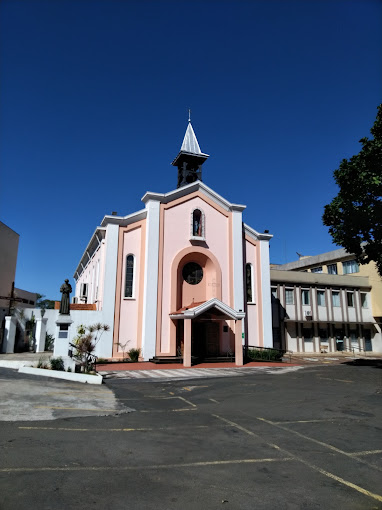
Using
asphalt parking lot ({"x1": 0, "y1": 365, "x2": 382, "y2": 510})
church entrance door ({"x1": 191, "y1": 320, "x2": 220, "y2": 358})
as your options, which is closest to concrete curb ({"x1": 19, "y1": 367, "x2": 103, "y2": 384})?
asphalt parking lot ({"x1": 0, "y1": 365, "x2": 382, "y2": 510})

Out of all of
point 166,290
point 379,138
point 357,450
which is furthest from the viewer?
point 166,290

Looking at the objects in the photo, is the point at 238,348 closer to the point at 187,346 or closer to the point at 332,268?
the point at 187,346

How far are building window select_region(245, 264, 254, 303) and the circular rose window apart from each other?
3.45m

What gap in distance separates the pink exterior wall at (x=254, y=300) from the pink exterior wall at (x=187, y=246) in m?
2.01

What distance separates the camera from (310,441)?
22.6 ft

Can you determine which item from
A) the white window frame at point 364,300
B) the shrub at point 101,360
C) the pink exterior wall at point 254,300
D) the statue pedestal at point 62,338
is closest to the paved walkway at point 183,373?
the statue pedestal at point 62,338

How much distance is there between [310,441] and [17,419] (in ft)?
19.2

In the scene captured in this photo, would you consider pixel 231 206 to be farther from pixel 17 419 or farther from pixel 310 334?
pixel 17 419

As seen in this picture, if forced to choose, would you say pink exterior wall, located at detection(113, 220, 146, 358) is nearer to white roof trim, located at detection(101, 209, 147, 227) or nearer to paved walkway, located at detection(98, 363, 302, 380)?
white roof trim, located at detection(101, 209, 147, 227)

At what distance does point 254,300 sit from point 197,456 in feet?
67.0

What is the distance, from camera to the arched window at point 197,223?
2477 cm

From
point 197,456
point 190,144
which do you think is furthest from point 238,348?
point 197,456

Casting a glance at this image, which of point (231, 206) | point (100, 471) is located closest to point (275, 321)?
point (231, 206)

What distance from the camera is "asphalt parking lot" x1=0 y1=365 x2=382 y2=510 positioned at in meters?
4.35
